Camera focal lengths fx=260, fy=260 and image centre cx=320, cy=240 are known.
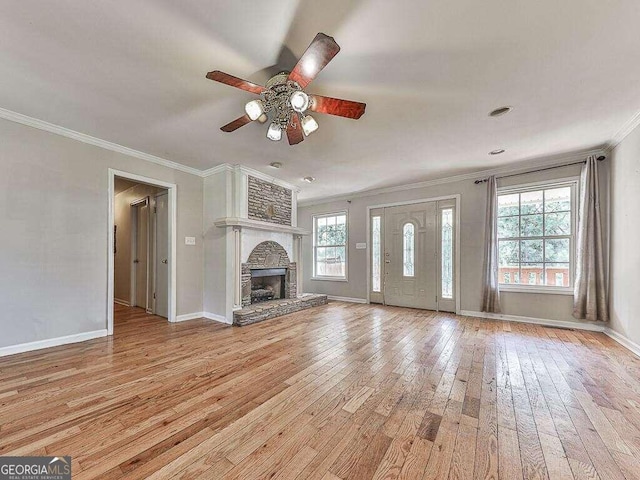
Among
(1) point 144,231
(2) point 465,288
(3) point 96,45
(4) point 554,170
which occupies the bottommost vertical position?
(2) point 465,288

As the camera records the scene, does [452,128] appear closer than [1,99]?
No

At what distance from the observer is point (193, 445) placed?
1.44m

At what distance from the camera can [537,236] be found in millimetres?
4148

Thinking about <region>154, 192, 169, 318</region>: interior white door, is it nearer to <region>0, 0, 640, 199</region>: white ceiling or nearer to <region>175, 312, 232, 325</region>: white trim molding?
<region>175, 312, 232, 325</region>: white trim molding

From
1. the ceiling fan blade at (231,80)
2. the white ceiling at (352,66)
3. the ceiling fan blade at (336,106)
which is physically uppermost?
the white ceiling at (352,66)

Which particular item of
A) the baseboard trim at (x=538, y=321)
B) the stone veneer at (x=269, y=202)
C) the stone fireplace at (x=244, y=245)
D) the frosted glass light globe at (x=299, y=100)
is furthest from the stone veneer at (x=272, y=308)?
the frosted glass light globe at (x=299, y=100)

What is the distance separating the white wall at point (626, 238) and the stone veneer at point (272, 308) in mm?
4427

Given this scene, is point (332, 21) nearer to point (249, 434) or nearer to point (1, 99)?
point (249, 434)

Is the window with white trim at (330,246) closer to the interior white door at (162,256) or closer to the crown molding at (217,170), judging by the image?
the crown molding at (217,170)

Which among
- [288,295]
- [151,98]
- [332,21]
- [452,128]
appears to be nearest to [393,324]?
[288,295]

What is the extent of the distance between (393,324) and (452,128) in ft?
9.25

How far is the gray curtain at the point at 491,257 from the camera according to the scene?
432cm

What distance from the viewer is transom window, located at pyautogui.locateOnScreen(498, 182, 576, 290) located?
13.0ft

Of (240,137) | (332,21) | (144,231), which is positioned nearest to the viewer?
(332,21)
